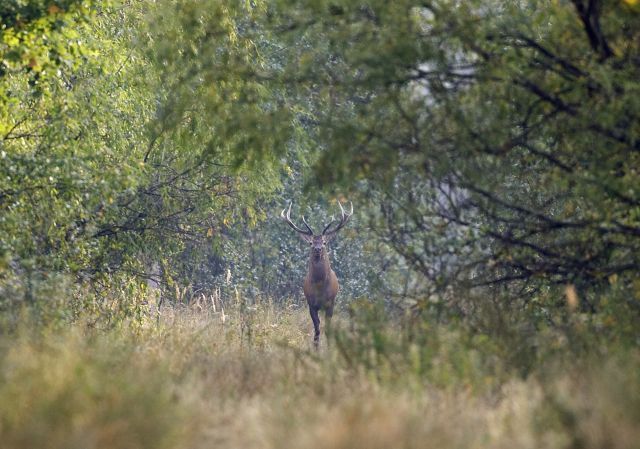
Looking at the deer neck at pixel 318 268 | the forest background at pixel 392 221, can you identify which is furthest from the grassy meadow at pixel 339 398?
the deer neck at pixel 318 268

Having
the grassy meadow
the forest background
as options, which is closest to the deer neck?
the forest background

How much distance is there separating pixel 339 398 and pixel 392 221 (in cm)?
348

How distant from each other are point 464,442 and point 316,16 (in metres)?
4.70

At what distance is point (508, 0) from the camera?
28.6ft

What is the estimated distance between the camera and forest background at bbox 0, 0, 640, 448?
19.1 ft

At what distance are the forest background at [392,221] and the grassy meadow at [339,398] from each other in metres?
0.02

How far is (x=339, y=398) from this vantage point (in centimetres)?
639

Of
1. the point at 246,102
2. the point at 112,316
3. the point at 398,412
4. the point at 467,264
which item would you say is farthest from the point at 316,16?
the point at 112,316

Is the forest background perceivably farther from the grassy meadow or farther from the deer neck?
the deer neck

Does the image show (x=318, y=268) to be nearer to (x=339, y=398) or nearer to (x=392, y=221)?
(x=392, y=221)

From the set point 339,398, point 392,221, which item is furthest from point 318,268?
point 339,398

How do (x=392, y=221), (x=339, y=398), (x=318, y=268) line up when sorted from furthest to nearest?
(x=318, y=268)
(x=392, y=221)
(x=339, y=398)

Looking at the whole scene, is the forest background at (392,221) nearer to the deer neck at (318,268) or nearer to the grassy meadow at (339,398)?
the grassy meadow at (339,398)

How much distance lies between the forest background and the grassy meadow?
2 cm
